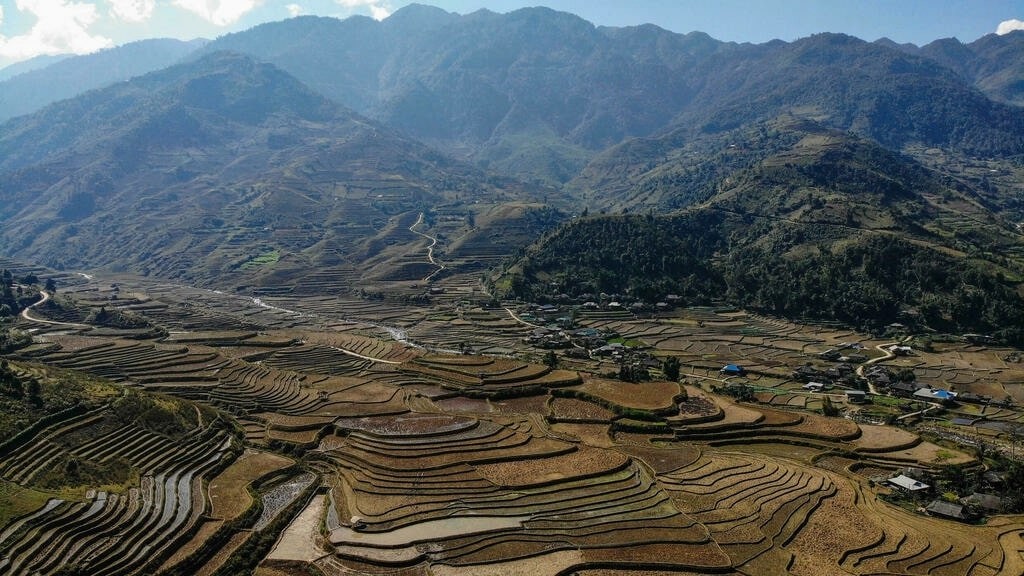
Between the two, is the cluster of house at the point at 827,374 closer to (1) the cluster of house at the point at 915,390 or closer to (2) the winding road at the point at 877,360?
(2) the winding road at the point at 877,360

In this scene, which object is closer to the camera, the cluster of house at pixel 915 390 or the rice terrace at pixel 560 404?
the rice terrace at pixel 560 404

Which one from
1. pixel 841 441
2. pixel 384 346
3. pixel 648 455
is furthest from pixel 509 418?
pixel 384 346

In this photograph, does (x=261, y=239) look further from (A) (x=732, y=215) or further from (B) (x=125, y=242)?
(A) (x=732, y=215)

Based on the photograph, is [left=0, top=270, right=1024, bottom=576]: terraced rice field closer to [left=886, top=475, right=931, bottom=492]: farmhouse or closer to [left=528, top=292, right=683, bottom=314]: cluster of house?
[left=886, top=475, right=931, bottom=492]: farmhouse

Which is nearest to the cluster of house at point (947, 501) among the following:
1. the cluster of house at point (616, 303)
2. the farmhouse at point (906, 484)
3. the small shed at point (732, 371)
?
the farmhouse at point (906, 484)

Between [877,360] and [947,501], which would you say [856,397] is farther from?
[947,501]

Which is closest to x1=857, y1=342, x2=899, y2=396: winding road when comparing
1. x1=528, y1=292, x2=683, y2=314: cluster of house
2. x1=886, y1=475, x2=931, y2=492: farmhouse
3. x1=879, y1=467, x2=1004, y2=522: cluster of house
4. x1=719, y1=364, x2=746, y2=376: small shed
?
x1=719, y1=364, x2=746, y2=376: small shed

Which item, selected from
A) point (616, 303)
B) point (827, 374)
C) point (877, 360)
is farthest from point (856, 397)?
point (616, 303)
